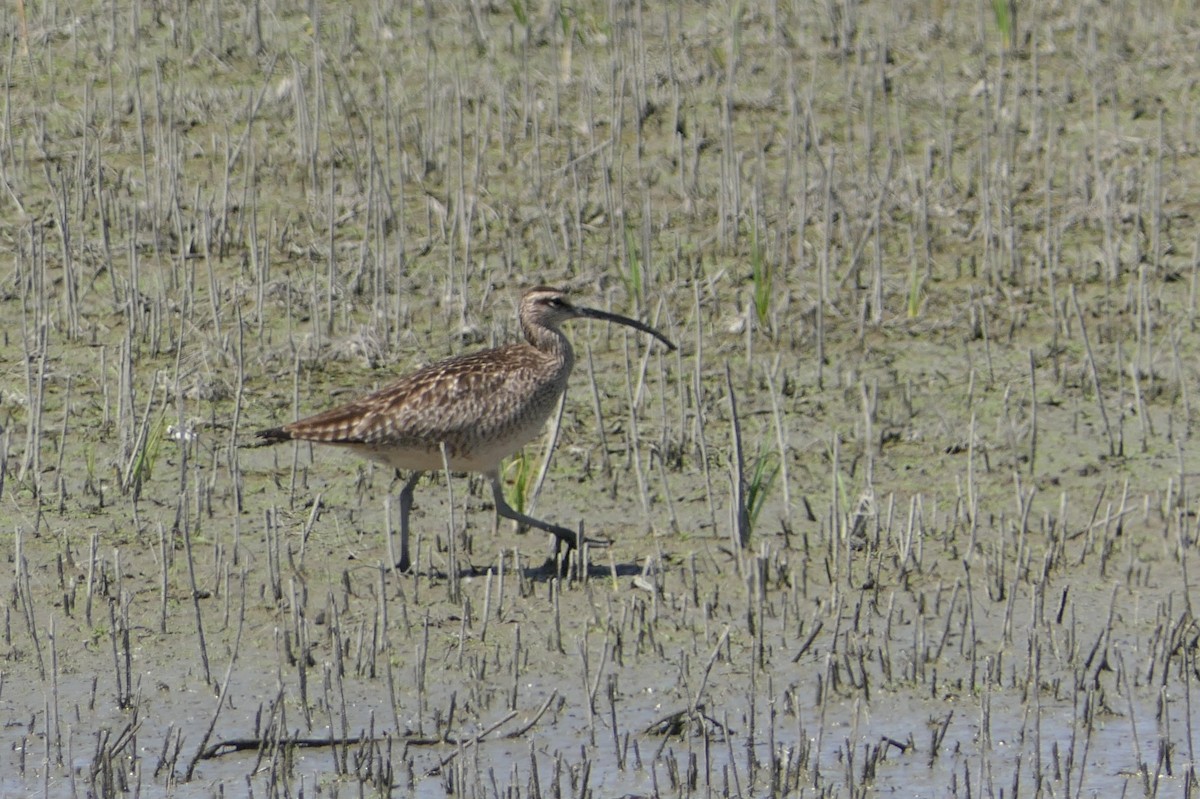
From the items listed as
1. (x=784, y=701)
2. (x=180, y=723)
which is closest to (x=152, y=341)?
(x=180, y=723)

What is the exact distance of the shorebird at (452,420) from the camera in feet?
25.1

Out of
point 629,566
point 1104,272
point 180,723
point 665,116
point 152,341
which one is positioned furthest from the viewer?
point 665,116

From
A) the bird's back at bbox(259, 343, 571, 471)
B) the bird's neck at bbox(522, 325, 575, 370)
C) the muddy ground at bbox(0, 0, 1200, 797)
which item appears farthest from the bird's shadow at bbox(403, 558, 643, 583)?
the bird's neck at bbox(522, 325, 575, 370)

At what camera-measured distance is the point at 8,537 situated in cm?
791

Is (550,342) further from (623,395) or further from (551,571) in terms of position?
(623,395)

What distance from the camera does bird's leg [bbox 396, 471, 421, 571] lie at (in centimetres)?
768

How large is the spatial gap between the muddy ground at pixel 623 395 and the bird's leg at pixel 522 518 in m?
0.12

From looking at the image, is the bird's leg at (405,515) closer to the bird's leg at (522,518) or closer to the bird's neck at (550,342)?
the bird's leg at (522,518)

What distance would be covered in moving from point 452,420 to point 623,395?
1.98 meters

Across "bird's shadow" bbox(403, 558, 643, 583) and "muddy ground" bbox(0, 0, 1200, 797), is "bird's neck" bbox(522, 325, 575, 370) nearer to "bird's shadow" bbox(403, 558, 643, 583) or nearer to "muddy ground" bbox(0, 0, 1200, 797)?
"muddy ground" bbox(0, 0, 1200, 797)

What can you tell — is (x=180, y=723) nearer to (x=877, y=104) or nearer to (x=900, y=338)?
(x=900, y=338)

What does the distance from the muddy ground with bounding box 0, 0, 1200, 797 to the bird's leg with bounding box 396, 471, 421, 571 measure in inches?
3.1

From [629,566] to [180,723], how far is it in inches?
77.5

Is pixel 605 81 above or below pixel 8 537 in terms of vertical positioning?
above
